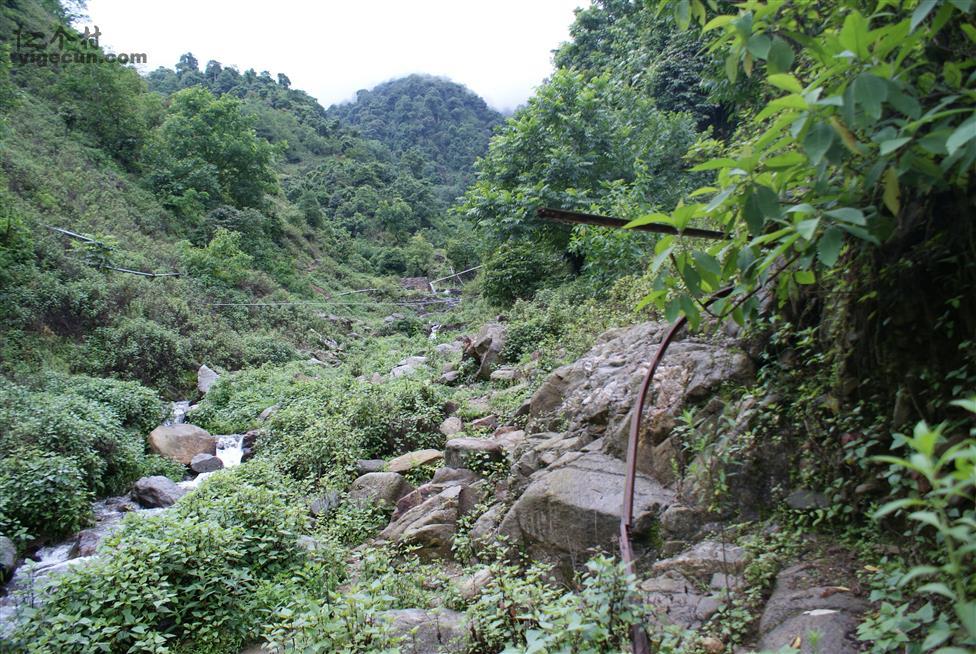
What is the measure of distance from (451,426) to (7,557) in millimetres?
5452

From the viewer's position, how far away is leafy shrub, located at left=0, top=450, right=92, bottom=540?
7234 millimetres

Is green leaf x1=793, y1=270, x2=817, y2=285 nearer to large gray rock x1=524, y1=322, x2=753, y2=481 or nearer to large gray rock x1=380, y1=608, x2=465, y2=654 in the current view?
large gray rock x1=524, y1=322, x2=753, y2=481

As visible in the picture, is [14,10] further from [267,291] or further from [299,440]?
[299,440]

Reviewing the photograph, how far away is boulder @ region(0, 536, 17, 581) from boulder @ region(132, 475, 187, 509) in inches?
82.0

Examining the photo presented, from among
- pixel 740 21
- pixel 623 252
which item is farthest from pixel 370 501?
pixel 740 21

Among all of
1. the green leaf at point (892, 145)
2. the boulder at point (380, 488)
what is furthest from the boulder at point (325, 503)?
the green leaf at point (892, 145)

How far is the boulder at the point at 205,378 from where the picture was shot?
48.2 feet

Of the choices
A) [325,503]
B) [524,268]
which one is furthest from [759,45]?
[524,268]

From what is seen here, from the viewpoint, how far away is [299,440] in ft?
30.8

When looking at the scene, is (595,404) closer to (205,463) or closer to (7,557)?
(7,557)

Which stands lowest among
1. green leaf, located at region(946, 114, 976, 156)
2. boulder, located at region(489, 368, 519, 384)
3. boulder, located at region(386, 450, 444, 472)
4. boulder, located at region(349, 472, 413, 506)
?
boulder, located at region(349, 472, 413, 506)

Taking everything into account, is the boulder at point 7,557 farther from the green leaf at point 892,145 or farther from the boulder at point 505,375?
the green leaf at point 892,145

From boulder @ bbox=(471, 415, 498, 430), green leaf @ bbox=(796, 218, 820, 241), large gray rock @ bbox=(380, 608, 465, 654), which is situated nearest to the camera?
green leaf @ bbox=(796, 218, 820, 241)

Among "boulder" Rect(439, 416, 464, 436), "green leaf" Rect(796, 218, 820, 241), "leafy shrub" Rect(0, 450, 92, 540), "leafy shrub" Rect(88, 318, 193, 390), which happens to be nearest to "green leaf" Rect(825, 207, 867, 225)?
"green leaf" Rect(796, 218, 820, 241)
